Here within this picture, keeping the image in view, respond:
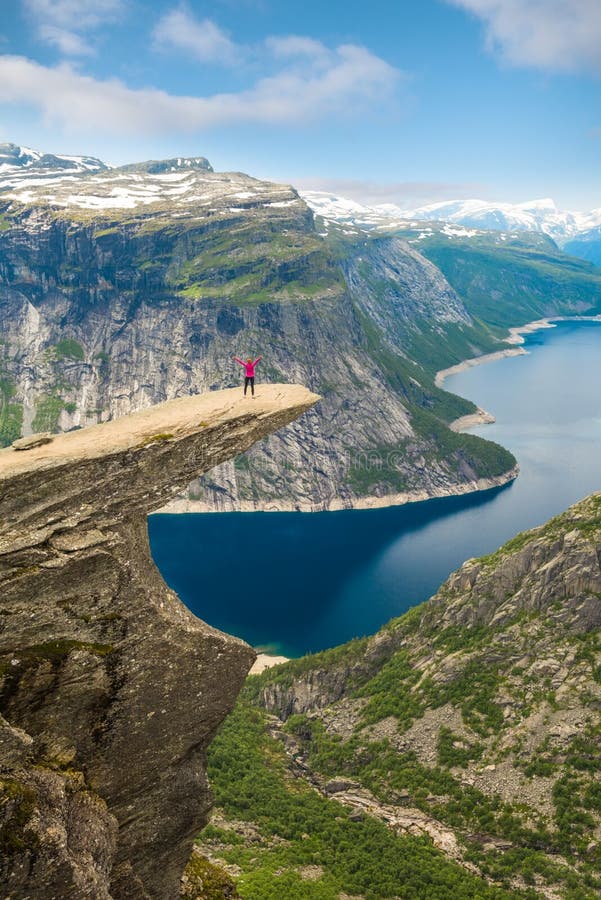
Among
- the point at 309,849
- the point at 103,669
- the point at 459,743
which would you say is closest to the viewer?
the point at 103,669

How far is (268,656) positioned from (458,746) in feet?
209

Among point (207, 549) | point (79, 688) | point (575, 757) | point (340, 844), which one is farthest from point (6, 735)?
point (207, 549)

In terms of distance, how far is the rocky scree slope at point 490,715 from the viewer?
57.7 m

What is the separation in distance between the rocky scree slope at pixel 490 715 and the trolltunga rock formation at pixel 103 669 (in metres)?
43.3

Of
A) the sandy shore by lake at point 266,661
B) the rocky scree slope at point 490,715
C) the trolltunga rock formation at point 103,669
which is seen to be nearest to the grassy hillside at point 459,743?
the rocky scree slope at point 490,715

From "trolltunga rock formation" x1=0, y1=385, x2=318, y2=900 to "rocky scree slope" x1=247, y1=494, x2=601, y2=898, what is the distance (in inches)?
1705

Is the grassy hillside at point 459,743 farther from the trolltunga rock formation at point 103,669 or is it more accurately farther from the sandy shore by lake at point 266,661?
the trolltunga rock formation at point 103,669

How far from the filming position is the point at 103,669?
74.5 ft

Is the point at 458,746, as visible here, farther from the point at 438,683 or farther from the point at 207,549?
the point at 207,549

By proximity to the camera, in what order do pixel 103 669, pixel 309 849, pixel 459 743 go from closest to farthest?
pixel 103 669 < pixel 309 849 < pixel 459 743

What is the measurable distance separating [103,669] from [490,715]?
5813 cm

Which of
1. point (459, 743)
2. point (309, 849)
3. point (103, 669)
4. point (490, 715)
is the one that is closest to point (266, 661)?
point (459, 743)

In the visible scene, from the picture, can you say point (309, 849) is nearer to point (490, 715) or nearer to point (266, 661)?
point (490, 715)

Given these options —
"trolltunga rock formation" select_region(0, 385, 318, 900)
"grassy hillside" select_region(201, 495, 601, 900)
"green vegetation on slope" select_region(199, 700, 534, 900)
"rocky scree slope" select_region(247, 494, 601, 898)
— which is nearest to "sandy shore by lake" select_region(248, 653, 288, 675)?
"rocky scree slope" select_region(247, 494, 601, 898)
